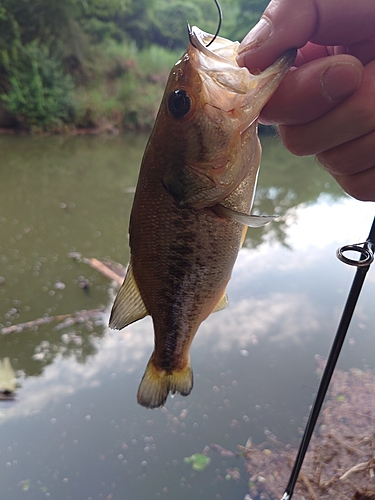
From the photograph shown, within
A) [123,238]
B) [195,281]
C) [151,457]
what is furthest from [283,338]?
[123,238]

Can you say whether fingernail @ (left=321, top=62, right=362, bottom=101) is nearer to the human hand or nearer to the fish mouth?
the human hand

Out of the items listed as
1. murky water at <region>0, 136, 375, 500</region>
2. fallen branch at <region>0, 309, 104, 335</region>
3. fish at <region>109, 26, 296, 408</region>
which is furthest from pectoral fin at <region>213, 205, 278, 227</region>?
fallen branch at <region>0, 309, 104, 335</region>

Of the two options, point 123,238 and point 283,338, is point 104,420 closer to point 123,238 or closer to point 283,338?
point 283,338

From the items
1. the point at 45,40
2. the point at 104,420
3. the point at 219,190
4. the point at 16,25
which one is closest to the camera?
the point at 219,190

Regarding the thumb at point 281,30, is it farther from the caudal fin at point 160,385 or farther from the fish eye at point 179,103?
the caudal fin at point 160,385

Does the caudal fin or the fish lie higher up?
the fish

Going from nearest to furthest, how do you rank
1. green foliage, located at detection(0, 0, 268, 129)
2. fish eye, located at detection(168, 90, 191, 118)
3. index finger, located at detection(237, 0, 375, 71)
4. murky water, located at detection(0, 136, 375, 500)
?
index finger, located at detection(237, 0, 375, 71)
fish eye, located at detection(168, 90, 191, 118)
murky water, located at detection(0, 136, 375, 500)
green foliage, located at detection(0, 0, 268, 129)

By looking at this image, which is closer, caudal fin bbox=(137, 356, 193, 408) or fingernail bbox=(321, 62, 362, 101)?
fingernail bbox=(321, 62, 362, 101)
